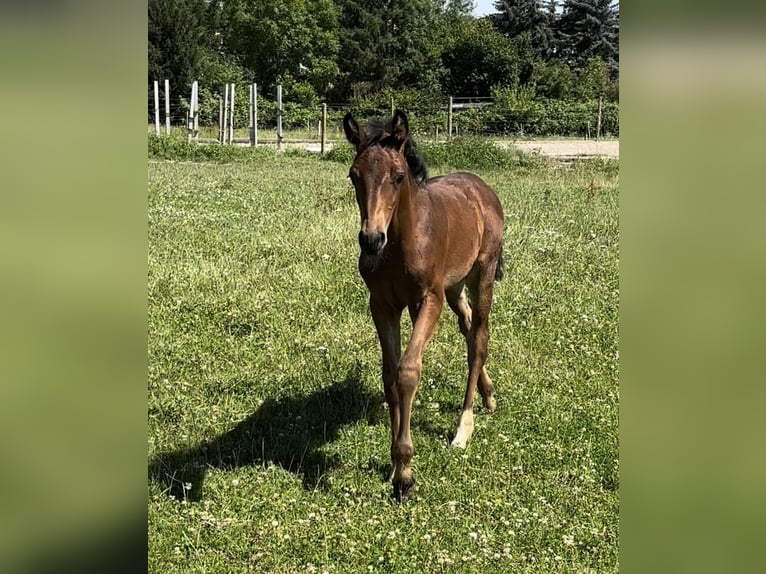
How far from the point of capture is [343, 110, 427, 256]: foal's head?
3.40 metres

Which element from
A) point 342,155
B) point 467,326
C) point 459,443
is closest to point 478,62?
point 342,155

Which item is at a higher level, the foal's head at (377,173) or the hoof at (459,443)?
the foal's head at (377,173)

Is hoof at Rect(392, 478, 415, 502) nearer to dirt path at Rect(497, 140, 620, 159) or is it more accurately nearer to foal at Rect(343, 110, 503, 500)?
foal at Rect(343, 110, 503, 500)

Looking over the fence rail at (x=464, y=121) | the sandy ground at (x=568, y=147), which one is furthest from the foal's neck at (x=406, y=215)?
the fence rail at (x=464, y=121)

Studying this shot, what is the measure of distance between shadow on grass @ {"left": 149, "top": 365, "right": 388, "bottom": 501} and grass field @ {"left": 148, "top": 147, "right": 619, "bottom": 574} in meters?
0.01

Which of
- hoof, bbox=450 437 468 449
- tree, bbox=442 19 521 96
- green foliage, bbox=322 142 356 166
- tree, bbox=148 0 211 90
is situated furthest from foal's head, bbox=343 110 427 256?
tree, bbox=442 19 521 96

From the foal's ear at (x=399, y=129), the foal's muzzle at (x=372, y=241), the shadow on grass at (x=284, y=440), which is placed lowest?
the shadow on grass at (x=284, y=440)

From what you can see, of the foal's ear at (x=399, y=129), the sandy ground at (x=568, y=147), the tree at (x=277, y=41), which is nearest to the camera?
the foal's ear at (x=399, y=129)

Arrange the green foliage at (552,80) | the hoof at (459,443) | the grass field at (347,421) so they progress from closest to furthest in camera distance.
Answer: the grass field at (347,421)
the hoof at (459,443)
the green foliage at (552,80)

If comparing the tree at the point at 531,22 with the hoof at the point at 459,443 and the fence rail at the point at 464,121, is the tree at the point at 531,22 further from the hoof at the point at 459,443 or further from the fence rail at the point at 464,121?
the hoof at the point at 459,443

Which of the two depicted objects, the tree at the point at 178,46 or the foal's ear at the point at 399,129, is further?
the tree at the point at 178,46

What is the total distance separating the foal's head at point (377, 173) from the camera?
340cm
